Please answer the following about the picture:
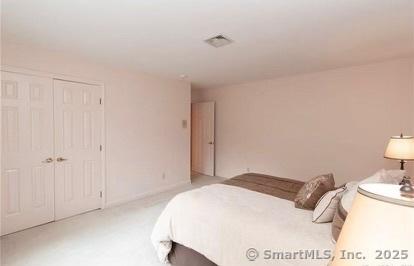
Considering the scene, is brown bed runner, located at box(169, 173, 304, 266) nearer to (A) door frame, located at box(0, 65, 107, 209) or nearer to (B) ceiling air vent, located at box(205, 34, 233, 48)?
(B) ceiling air vent, located at box(205, 34, 233, 48)

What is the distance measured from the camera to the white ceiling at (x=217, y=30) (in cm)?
183

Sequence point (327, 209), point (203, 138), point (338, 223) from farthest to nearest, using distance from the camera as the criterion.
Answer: point (203, 138) < point (327, 209) < point (338, 223)

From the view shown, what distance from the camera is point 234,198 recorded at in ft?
6.92

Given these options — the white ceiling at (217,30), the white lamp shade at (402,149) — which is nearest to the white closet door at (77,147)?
the white ceiling at (217,30)

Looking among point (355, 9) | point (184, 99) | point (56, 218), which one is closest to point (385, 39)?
point (355, 9)

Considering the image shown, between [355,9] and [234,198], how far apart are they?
1963 mm

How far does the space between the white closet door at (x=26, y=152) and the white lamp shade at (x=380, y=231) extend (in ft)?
11.3

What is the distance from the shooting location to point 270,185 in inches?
103

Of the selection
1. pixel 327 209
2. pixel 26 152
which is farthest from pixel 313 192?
pixel 26 152

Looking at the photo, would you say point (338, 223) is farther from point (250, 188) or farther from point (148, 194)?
point (148, 194)

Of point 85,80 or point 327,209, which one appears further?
point 85,80

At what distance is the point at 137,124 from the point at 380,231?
3.91m

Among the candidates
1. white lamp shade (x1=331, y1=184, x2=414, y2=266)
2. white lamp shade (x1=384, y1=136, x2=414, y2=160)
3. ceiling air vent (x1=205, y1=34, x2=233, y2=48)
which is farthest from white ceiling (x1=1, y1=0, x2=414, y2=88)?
white lamp shade (x1=331, y1=184, x2=414, y2=266)

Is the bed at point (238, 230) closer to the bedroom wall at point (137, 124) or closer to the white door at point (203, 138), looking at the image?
the bedroom wall at point (137, 124)
